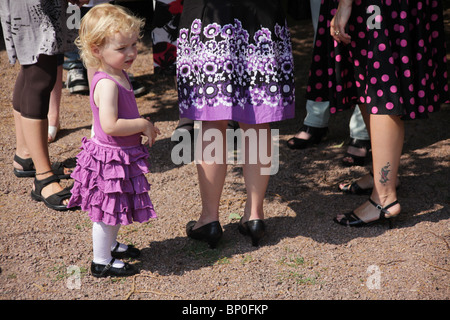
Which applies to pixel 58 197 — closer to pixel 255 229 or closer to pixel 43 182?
pixel 43 182

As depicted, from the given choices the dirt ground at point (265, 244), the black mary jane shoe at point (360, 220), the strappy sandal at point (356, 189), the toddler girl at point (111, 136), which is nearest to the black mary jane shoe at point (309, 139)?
the dirt ground at point (265, 244)

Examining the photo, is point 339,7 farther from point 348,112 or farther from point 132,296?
point 348,112

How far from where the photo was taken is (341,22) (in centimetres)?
297

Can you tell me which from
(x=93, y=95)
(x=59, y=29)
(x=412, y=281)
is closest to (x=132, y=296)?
(x=93, y=95)

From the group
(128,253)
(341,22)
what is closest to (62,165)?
(128,253)

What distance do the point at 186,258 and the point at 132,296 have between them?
0.41 meters

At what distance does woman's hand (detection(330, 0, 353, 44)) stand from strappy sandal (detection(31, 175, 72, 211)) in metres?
1.84

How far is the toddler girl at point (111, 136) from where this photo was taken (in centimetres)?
255

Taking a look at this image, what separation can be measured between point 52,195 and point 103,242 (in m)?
0.91

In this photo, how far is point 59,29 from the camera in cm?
349

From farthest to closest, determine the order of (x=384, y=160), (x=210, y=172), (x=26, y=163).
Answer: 1. (x=26, y=163)
2. (x=384, y=160)
3. (x=210, y=172)

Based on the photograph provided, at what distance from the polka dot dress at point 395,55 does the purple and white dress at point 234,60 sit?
47 cm

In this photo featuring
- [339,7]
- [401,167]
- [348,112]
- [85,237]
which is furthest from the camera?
[348,112]

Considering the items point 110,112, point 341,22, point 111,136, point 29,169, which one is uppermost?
point 341,22
